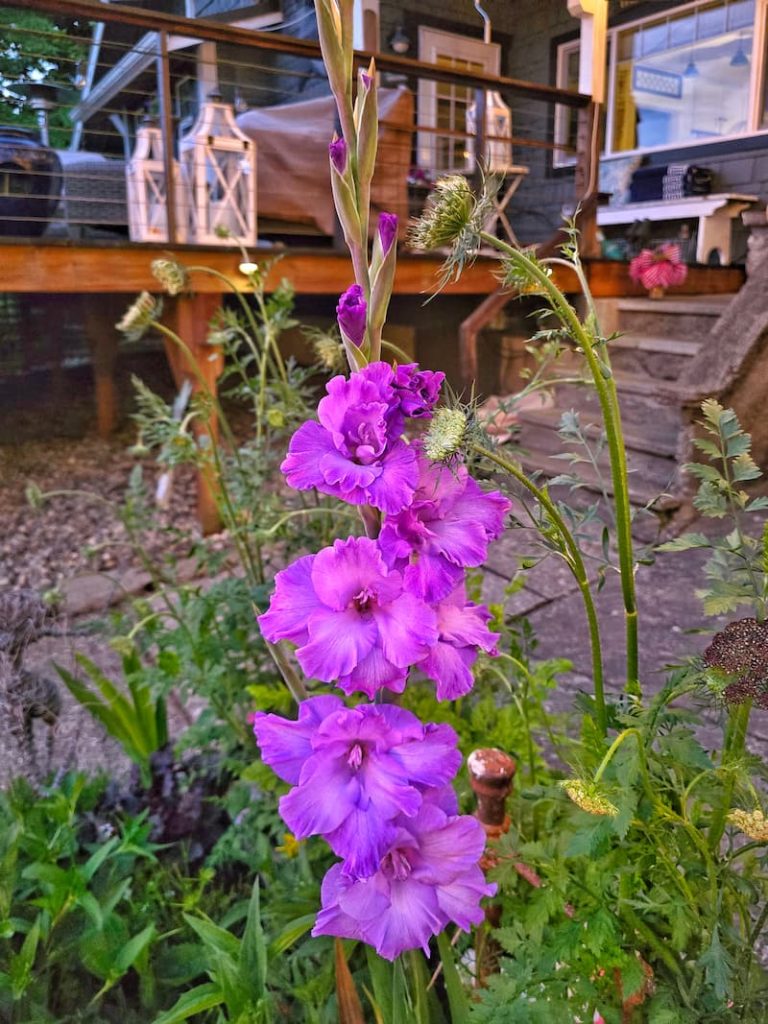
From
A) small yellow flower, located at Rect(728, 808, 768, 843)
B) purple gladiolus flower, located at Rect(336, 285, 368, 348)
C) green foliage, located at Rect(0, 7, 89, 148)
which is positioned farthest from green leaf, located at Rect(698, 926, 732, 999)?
green foliage, located at Rect(0, 7, 89, 148)

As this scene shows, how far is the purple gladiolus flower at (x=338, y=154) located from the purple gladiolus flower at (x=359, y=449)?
0.35 feet

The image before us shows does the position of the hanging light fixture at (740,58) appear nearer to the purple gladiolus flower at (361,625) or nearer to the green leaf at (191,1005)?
the purple gladiolus flower at (361,625)

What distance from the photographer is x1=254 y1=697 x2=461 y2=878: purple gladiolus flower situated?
1.42 ft

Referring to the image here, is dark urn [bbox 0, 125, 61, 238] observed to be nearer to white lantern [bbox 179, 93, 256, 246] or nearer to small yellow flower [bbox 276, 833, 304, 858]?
white lantern [bbox 179, 93, 256, 246]

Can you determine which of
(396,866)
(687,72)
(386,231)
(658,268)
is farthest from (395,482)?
(658,268)

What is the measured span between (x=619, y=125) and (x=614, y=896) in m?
1.45

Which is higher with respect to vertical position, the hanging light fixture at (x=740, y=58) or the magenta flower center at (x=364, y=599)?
the hanging light fixture at (x=740, y=58)

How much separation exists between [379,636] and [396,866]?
0.16 meters

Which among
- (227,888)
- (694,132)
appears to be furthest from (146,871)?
(694,132)

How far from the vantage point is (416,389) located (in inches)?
17.3

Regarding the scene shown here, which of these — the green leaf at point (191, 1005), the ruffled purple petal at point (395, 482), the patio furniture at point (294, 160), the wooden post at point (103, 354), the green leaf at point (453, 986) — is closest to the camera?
the ruffled purple petal at point (395, 482)

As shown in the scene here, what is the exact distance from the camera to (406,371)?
0.44 meters

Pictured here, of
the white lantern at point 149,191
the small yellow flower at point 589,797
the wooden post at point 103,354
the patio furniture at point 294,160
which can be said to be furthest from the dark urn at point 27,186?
the small yellow flower at point 589,797

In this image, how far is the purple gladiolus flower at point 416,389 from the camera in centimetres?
43
